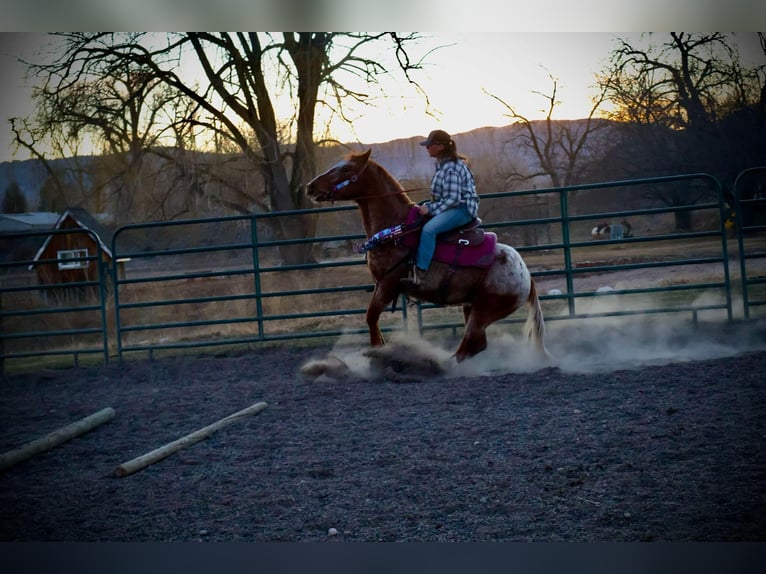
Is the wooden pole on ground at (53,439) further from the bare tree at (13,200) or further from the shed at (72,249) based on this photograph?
the bare tree at (13,200)

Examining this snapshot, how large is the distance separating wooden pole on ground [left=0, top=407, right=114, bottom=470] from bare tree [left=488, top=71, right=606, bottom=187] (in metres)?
4.94

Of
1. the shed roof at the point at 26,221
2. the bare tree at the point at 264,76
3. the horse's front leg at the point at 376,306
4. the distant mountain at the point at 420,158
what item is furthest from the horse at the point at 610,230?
the shed roof at the point at 26,221

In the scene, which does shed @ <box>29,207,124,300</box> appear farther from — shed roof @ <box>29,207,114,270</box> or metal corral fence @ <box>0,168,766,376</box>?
metal corral fence @ <box>0,168,766,376</box>

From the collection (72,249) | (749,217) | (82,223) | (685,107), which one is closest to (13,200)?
(82,223)

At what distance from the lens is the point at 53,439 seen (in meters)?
3.40

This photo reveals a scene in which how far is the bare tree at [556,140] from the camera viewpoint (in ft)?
24.2

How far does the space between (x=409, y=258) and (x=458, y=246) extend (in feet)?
1.02

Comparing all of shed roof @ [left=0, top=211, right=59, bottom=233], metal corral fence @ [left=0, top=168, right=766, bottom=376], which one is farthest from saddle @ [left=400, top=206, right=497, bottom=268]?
shed roof @ [left=0, top=211, right=59, bottom=233]

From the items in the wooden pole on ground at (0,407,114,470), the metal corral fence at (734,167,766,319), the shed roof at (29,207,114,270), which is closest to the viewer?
the wooden pole on ground at (0,407,114,470)

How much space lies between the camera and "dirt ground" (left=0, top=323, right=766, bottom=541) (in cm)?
241

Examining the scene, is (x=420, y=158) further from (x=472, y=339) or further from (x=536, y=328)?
(x=472, y=339)

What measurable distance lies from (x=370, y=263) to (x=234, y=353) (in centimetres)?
206

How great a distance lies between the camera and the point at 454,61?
713 centimetres

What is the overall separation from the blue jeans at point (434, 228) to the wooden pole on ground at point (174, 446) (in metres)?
1.39
